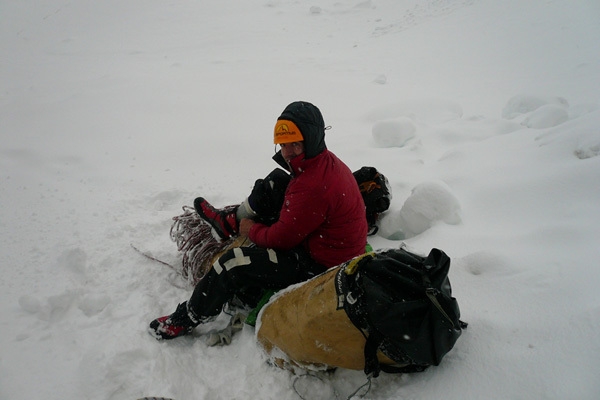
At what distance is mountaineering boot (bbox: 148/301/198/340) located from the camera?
7.25 feet

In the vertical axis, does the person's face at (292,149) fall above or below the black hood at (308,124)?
below

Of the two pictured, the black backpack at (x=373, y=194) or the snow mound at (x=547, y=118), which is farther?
the snow mound at (x=547, y=118)

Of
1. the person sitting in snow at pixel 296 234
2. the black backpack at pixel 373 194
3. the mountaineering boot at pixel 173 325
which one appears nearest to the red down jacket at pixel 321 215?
the person sitting in snow at pixel 296 234

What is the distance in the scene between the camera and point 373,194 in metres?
3.15

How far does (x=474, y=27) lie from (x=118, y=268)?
44.1 ft

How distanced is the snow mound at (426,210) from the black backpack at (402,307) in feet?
4.53

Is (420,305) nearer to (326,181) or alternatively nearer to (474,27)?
(326,181)

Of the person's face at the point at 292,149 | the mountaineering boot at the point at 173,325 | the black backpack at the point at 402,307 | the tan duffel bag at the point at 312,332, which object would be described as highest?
the person's face at the point at 292,149

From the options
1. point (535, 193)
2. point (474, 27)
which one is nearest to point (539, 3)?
point (474, 27)

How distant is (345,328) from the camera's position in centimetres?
166

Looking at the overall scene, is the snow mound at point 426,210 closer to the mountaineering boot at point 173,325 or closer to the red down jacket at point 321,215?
the red down jacket at point 321,215

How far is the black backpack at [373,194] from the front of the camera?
3.14 m

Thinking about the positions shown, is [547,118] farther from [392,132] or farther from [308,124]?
[308,124]

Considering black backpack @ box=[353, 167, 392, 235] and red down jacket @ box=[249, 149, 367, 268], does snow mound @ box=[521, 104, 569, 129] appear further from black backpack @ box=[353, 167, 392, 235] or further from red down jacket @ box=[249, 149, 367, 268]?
red down jacket @ box=[249, 149, 367, 268]
